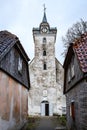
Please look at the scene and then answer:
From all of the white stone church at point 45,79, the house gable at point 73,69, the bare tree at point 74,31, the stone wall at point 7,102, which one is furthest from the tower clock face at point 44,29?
the stone wall at point 7,102

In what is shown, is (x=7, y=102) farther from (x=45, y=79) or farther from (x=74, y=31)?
(x=45, y=79)

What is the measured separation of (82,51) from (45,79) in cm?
3017

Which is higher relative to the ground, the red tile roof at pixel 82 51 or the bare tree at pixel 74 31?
the bare tree at pixel 74 31

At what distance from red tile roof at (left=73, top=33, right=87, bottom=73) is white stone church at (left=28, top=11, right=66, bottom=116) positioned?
2841 cm

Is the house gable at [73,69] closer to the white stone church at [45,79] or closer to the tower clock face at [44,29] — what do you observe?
the white stone church at [45,79]

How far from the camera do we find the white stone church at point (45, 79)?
132 feet

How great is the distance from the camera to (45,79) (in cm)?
4141

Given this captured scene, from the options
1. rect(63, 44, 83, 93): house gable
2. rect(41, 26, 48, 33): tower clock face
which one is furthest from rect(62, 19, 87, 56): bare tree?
rect(41, 26, 48, 33): tower clock face

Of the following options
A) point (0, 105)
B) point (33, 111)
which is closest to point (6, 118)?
point (0, 105)

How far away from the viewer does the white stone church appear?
132ft

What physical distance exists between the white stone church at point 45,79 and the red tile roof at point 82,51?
28.4 metres

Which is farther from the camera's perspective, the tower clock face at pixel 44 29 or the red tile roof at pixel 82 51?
the tower clock face at pixel 44 29

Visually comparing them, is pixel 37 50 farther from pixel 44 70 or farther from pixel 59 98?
pixel 59 98

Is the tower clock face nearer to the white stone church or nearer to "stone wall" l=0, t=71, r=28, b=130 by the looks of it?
the white stone church
